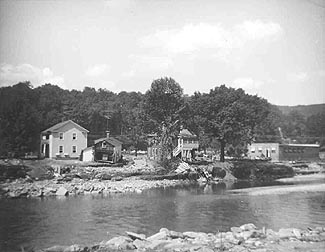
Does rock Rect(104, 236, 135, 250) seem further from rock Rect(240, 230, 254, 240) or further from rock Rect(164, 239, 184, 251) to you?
rock Rect(240, 230, 254, 240)

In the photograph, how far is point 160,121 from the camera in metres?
45.1

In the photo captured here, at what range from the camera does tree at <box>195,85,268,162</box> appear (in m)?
43.1

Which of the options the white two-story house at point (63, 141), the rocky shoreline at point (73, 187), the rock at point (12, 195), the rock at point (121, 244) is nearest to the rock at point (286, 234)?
the rock at point (121, 244)

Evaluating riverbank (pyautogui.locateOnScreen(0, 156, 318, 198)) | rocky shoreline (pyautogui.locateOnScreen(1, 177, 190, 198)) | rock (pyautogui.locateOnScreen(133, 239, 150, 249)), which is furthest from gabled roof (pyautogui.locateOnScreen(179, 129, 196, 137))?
rock (pyautogui.locateOnScreen(133, 239, 150, 249))

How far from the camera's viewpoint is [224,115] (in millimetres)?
43312

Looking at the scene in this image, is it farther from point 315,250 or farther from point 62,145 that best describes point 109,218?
point 62,145

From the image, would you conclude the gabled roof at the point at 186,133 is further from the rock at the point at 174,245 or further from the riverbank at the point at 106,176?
the rock at the point at 174,245

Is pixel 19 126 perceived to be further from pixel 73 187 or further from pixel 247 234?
pixel 247 234

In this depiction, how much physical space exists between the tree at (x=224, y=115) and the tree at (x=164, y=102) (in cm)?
271

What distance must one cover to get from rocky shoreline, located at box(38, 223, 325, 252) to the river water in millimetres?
1617

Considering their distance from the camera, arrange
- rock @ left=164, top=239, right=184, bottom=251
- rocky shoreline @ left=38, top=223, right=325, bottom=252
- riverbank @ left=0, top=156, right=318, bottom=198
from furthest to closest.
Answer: riverbank @ left=0, top=156, right=318, bottom=198
rock @ left=164, top=239, right=184, bottom=251
rocky shoreline @ left=38, top=223, right=325, bottom=252

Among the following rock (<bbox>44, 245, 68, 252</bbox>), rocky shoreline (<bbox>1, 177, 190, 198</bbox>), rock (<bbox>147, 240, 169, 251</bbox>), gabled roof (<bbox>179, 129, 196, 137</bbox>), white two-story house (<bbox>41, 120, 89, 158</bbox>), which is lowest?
rock (<bbox>44, 245, 68, 252</bbox>)

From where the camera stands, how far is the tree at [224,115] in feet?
141

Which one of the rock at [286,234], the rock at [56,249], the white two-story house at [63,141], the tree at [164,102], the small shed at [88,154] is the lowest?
the rock at [56,249]
